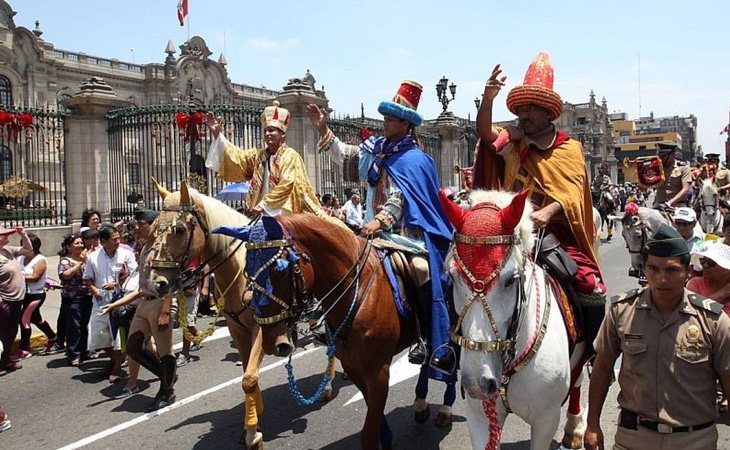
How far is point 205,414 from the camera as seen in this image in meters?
6.02

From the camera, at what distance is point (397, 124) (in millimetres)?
4953

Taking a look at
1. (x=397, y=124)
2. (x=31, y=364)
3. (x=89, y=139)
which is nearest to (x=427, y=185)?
(x=397, y=124)

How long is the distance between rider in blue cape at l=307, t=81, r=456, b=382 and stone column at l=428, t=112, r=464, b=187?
19.2 meters

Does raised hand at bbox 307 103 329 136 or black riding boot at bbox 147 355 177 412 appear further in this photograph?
black riding boot at bbox 147 355 177 412

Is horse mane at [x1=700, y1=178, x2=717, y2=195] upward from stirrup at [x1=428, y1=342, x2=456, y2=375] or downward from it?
upward

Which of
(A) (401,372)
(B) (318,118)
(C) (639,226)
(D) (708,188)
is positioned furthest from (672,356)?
(D) (708,188)

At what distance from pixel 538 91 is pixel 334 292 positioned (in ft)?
6.49

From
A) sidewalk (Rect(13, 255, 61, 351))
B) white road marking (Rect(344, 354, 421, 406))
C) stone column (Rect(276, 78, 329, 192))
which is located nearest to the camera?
white road marking (Rect(344, 354, 421, 406))

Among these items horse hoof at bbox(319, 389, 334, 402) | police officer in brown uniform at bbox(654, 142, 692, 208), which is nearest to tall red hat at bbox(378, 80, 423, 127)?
horse hoof at bbox(319, 389, 334, 402)

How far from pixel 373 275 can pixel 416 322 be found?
0.63 m

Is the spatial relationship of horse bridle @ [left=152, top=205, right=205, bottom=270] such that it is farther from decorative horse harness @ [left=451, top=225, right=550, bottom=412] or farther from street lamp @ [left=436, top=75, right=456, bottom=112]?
street lamp @ [left=436, top=75, right=456, bottom=112]

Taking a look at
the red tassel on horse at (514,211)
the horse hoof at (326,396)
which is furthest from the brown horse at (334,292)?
the horse hoof at (326,396)

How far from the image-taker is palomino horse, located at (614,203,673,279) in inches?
304

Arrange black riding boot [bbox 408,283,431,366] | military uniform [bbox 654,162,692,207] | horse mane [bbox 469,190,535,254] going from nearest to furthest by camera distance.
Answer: horse mane [bbox 469,190,535,254] → black riding boot [bbox 408,283,431,366] → military uniform [bbox 654,162,692,207]
